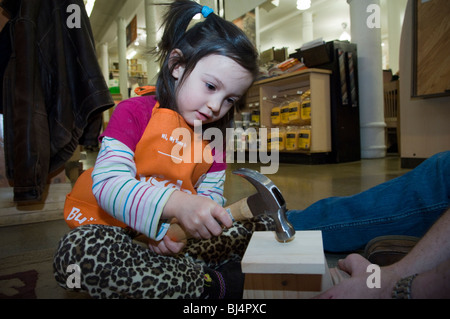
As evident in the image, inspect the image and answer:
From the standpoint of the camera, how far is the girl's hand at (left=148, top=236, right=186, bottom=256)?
705mm

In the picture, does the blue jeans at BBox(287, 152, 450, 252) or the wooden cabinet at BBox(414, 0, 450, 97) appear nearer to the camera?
the blue jeans at BBox(287, 152, 450, 252)

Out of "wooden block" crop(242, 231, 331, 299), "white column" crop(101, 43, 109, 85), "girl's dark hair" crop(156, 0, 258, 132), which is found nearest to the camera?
"wooden block" crop(242, 231, 331, 299)

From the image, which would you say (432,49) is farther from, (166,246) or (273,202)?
(166,246)

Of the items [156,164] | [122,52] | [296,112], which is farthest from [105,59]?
[156,164]

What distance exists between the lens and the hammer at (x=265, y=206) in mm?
620

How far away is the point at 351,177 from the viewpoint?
2.48 metres

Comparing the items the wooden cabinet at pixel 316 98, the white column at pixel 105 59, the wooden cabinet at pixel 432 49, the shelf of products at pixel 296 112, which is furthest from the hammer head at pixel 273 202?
the white column at pixel 105 59

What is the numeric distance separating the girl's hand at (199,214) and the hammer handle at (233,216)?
0.30ft

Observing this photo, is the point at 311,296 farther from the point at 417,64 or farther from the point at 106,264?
the point at 417,64

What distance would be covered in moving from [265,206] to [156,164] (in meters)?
0.30

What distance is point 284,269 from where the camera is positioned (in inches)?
21.6

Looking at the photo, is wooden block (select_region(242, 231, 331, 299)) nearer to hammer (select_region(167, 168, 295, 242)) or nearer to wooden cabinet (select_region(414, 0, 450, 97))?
hammer (select_region(167, 168, 295, 242))

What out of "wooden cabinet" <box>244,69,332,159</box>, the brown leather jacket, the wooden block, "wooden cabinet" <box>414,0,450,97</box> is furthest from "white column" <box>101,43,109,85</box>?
the wooden block

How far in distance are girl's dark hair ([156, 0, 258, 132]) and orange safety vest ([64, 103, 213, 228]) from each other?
0.07m
